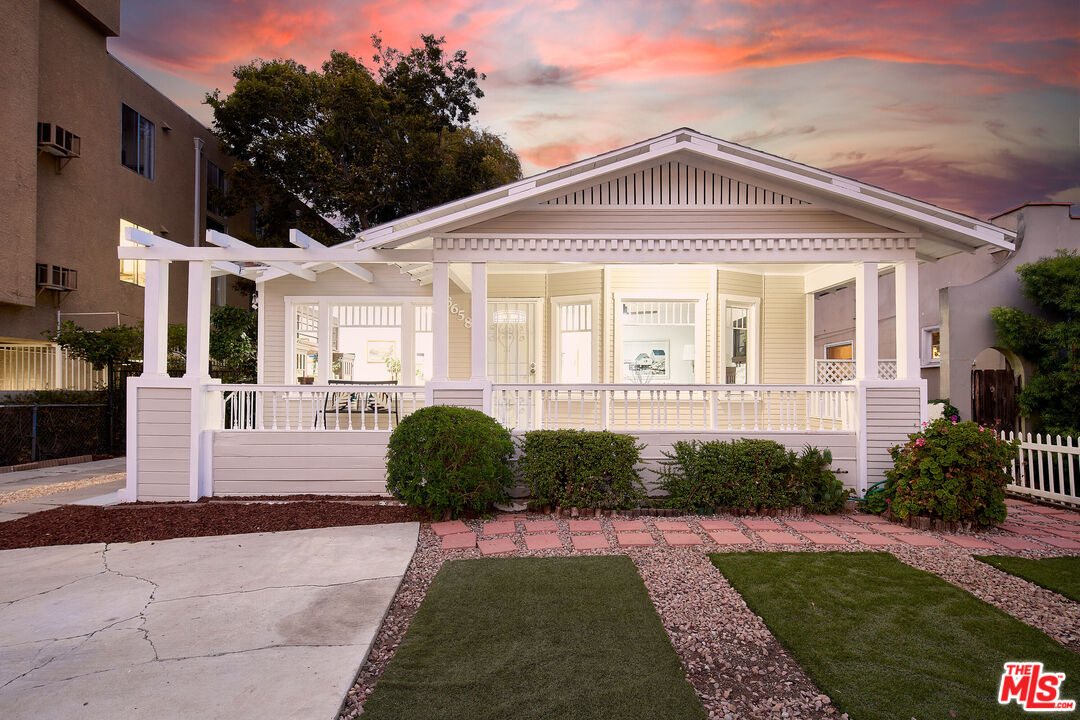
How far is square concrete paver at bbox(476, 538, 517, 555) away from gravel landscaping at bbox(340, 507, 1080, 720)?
0.7 inches

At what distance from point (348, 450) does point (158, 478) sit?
233 cm

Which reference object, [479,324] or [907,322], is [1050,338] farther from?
[479,324]

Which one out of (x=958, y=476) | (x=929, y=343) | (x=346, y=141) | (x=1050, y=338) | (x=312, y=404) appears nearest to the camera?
(x=958, y=476)

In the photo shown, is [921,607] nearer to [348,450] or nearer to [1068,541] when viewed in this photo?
[1068,541]

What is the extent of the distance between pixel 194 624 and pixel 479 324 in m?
4.59

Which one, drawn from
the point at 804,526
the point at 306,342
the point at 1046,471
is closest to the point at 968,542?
the point at 804,526

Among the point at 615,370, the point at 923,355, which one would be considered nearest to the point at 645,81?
the point at 923,355

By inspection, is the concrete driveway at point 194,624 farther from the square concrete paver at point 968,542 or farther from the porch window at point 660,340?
the porch window at point 660,340

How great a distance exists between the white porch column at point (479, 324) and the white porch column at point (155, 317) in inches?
150

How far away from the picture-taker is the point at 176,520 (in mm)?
6320

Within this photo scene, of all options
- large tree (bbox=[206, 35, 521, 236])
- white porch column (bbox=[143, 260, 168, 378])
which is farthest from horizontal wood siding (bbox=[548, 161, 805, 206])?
large tree (bbox=[206, 35, 521, 236])

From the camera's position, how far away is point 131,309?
16562 millimetres

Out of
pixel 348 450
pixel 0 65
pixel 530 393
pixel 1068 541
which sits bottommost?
pixel 1068 541

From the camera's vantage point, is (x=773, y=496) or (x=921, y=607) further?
(x=773, y=496)
